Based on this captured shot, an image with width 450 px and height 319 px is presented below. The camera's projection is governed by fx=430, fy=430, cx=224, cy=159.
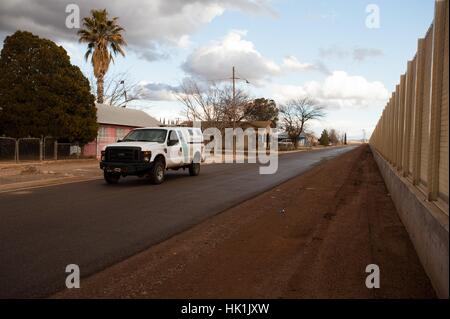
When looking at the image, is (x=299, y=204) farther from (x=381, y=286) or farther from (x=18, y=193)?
(x=18, y=193)

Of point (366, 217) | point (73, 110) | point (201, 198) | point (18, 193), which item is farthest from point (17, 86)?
point (366, 217)

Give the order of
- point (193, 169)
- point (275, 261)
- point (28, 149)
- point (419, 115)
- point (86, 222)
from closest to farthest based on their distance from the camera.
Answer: point (275, 261)
point (419, 115)
point (86, 222)
point (193, 169)
point (28, 149)

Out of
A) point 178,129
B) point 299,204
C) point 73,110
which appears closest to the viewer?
point 299,204

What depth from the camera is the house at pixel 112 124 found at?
32219 mm

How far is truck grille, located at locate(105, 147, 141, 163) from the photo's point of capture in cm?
1473

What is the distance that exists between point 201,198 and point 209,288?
7.09 metres

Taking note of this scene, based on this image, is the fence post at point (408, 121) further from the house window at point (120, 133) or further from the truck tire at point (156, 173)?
the house window at point (120, 133)

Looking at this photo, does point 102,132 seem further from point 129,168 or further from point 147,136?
point 129,168

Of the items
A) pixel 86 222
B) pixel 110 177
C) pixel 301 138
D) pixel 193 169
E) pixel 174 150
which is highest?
pixel 301 138

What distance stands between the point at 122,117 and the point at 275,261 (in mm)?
34712

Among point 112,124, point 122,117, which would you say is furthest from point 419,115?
point 122,117

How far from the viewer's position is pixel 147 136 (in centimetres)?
1628
